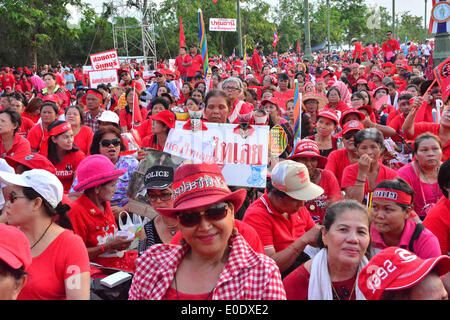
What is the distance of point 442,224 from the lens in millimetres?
3543

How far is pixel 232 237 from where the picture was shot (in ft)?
8.16

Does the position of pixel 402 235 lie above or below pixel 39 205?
below

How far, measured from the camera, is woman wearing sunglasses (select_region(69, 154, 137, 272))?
3.93 metres

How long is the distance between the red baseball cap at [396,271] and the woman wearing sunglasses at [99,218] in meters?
2.12

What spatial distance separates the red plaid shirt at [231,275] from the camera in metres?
2.19

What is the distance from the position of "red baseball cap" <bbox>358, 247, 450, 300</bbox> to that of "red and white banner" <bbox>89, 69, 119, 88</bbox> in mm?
11020

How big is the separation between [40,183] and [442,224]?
2.79 meters

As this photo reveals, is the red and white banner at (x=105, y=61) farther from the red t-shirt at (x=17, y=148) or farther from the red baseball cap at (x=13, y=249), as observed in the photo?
the red baseball cap at (x=13, y=249)

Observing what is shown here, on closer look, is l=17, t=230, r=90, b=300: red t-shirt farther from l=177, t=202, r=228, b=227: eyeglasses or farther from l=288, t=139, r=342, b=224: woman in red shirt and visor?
l=288, t=139, r=342, b=224: woman in red shirt and visor

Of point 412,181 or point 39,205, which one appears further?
point 412,181

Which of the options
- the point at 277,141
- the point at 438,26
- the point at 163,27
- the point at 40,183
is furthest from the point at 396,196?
the point at 163,27

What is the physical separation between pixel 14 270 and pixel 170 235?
1501 millimetres
